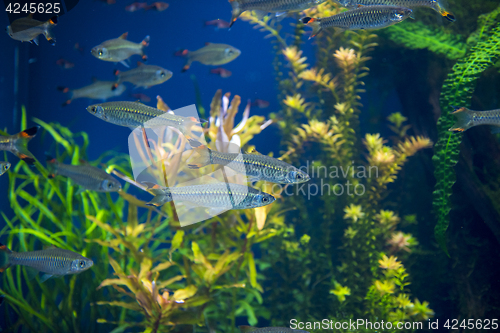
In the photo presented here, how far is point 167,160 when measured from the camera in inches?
125

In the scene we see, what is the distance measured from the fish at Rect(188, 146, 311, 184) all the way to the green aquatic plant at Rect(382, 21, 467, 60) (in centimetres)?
346

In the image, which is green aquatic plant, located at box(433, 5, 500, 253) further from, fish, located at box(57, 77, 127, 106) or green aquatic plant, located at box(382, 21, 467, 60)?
fish, located at box(57, 77, 127, 106)

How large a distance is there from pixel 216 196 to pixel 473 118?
2.77 meters

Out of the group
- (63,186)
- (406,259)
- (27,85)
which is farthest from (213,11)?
(406,259)

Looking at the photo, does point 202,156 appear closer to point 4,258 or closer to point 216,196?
point 216,196

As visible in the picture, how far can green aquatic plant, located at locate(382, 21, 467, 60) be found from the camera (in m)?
3.99

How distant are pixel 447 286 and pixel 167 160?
17.0 ft

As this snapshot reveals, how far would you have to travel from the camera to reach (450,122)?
3.02 m

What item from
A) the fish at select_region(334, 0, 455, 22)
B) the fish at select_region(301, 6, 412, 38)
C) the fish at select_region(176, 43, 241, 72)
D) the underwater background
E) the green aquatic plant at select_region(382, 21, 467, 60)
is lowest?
the underwater background

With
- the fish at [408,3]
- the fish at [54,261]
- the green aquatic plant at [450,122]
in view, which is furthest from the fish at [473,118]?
the fish at [54,261]

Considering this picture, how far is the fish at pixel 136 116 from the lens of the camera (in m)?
2.41

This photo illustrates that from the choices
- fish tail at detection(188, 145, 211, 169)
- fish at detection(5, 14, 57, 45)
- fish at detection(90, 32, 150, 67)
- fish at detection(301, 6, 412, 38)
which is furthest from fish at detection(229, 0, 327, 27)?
fish at detection(5, 14, 57, 45)

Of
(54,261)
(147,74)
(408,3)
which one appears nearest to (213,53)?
(147,74)

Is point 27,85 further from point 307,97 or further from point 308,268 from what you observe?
point 308,268
